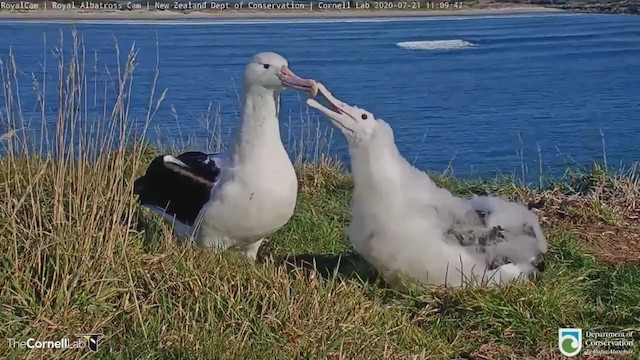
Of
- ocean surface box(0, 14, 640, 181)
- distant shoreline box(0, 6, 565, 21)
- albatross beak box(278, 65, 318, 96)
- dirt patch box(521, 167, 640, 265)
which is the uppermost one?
albatross beak box(278, 65, 318, 96)

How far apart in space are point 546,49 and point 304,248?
69.5 ft

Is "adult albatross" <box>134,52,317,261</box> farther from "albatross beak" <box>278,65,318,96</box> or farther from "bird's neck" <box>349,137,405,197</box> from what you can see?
"bird's neck" <box>349,137,405,197</box>

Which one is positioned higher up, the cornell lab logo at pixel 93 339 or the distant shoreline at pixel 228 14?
the distant shoreline at pixel 228 14

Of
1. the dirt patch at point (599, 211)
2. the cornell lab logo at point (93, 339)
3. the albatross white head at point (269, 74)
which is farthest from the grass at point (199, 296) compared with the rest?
the albatross white head at point (269, 74)

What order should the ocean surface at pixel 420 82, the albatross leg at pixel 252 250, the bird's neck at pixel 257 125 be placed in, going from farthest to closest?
the ocean surface at pixel 420 82, the albatross leg at pixel 252 250, the bird's neck at pixel 257 125

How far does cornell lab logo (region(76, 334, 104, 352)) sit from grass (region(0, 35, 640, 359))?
3 cm

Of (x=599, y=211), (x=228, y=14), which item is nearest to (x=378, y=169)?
(x=599, y=211)

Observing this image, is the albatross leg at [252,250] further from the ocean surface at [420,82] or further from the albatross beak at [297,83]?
the ocean surface at [420,82]

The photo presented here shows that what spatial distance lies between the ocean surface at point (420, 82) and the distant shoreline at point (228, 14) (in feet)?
8.87

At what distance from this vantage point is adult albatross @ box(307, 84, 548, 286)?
458 centimetres

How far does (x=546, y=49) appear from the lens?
2555 cm

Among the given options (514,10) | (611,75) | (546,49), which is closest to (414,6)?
(514,10)

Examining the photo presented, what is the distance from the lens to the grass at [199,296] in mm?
3902

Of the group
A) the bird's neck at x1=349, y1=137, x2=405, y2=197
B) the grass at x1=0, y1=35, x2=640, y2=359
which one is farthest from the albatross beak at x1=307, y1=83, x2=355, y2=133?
the grass at x1=0, y1=35, x2=640, y2=359
